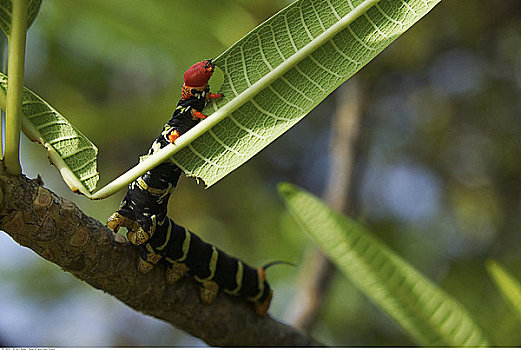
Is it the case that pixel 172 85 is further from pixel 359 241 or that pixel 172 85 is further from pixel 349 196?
pixel 359 241

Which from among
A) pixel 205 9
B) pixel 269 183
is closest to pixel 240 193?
pixel 269 183

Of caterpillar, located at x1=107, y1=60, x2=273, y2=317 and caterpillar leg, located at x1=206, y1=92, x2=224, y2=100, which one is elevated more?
caterpillar leg, located at x1=206, y1=92, x2=224, y2=100

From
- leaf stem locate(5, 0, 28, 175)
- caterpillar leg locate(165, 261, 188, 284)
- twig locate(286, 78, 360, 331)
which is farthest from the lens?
twig locate(286, 78, 360, 331)

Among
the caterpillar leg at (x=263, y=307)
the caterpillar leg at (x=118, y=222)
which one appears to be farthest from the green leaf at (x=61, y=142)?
the caterpillar leg at (x=263, y=307)

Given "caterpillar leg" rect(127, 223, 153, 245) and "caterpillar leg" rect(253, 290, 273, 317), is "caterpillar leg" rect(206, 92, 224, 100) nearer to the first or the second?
"caterpillar leg" rect(127, 223, 153, 245)

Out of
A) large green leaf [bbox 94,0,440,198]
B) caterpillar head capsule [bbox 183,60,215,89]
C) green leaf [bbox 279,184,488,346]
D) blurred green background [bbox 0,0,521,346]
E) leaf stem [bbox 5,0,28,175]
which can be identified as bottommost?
blurred green background [bbox 0,0,521,346]

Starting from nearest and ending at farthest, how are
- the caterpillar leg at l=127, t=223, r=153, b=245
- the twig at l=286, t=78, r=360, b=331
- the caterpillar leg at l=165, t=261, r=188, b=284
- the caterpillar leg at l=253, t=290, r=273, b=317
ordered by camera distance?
the caterpillar leg at l=127, t=223, r=153, b=245, the caterpillar leg at l=165, t=261, r=188, b=284, the caterpillar leg at l=253, t=290, r=273, b=317, the twig at l=286, t=78, r=360, b=331

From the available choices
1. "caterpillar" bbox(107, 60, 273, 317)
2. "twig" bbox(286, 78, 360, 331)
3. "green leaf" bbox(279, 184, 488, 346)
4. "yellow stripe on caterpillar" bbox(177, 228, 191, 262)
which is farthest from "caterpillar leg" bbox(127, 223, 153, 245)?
"twig" bbox(286, 78, 360, 331)

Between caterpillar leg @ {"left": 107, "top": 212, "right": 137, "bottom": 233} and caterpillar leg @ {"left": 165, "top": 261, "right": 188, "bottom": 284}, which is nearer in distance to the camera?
caterpillar leg @ {"left": 107, "top": 212, "right": 137, "bottom": 233}

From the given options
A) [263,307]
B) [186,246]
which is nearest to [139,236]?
[186,246]
